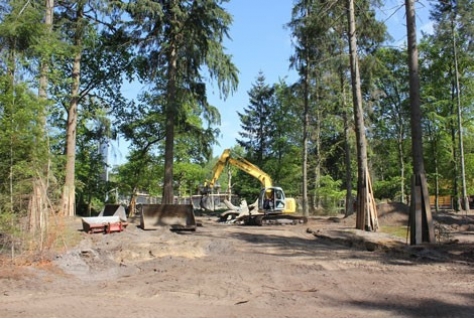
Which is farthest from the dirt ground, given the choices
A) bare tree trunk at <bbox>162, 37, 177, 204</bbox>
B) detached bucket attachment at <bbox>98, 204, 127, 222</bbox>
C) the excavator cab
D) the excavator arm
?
the excavator arm

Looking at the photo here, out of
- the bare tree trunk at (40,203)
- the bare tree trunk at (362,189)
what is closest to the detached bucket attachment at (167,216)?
the bare tree trunk at (362,189)

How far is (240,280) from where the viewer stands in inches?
356

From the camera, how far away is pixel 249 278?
925 centimetres

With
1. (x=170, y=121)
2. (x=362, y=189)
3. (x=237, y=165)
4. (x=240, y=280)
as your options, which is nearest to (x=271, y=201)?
(x=237, y=165)

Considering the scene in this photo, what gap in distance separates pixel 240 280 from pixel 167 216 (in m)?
9.85

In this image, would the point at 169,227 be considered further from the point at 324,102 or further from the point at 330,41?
the point at 324,102

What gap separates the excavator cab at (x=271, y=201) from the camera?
1006 inches

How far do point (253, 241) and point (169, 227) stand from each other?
12.8ft

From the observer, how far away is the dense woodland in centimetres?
1171

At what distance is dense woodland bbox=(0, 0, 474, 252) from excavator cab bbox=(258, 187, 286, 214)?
13.2 feet

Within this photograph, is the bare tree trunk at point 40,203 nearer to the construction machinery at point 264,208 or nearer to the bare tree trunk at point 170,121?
the bare tree trunk at point 170,121

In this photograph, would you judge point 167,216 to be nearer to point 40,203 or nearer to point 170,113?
point 170,113

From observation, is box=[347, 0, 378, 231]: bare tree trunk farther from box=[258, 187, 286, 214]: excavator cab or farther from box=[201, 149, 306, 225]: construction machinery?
box=[258, 187, 286, 214]: excavator cab

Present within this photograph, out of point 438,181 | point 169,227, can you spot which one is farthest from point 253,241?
point 438,181
